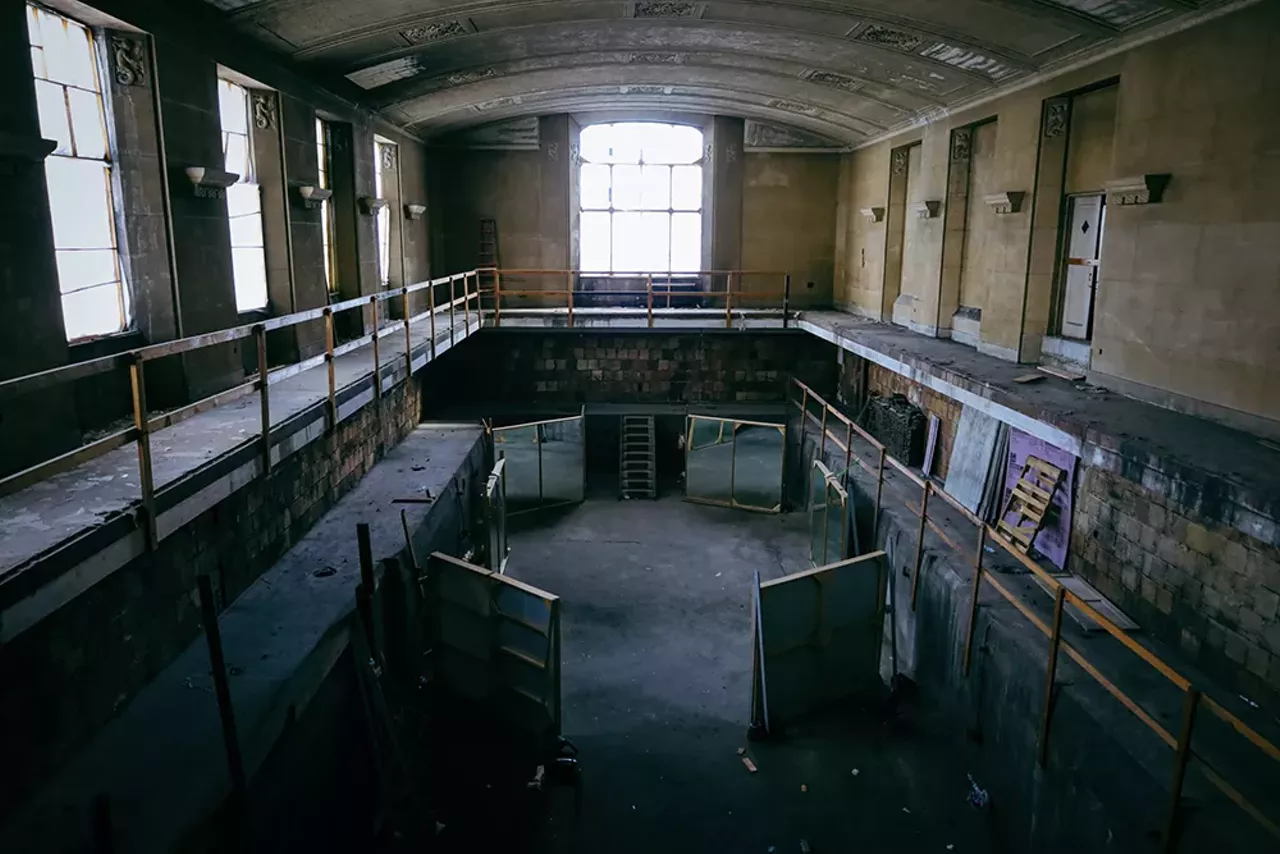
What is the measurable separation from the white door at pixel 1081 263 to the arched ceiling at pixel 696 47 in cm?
155

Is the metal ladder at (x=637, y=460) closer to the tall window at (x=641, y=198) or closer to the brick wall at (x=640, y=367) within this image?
the brick wall at (x=640, y=367)

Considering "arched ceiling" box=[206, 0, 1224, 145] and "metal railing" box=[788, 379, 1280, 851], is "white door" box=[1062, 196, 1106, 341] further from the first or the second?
"metal railing" box=[788, 379, 1280, 851]

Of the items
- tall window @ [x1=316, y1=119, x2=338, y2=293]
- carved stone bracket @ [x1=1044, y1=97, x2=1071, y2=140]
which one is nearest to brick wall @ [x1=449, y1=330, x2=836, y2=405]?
tall window @ [x1=316, y1=119, x2=338, y2=293]

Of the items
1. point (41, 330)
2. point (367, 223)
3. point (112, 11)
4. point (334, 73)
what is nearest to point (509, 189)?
point (367, 223)

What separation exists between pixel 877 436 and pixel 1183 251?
623cm

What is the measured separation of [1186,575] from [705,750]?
391 cm

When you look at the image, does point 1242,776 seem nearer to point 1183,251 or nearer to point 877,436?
point 1183,251

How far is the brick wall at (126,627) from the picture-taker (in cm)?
382

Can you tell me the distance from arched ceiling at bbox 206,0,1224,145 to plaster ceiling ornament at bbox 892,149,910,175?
54cm

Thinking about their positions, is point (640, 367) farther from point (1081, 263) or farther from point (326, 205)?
point (1081, 263)

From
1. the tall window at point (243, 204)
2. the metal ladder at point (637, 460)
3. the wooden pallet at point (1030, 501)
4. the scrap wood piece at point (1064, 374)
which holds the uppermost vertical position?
the tall window at point (243, 204)

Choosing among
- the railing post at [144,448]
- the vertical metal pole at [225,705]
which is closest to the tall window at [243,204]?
the railing post at [144,448]

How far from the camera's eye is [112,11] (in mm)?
5699

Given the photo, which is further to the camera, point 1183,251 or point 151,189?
point 1183,251
